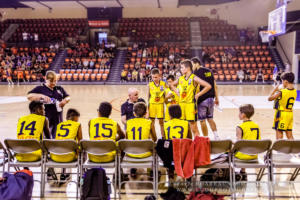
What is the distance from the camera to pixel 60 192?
3.59 meters

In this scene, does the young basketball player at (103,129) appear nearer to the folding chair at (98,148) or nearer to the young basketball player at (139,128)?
the folding chair at (98,148)

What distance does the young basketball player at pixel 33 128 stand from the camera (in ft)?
11.6

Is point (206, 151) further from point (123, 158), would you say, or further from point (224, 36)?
point (224, 36)

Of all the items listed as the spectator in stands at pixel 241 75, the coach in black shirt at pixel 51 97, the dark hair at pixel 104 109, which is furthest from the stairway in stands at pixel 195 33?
the dark hair at pixel 104 109

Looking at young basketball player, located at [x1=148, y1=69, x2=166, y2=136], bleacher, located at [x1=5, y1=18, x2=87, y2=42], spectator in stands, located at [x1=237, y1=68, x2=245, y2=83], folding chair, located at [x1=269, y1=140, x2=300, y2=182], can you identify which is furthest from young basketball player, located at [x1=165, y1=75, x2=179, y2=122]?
bleacher, located at [x1=5, y1=18, x2=87, y2=42]

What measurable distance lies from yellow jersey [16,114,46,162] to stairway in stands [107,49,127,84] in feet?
58.5

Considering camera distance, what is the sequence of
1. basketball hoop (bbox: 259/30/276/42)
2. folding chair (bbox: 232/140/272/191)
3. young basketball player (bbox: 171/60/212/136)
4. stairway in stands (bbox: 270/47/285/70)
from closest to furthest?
folding chair (bbox: 232/140/272/191) → young basketball player (bbox: 171/60/212/136) → basketball hoop (bbox: 259/30/276/42) → stairway in stands (bbox: 270/47/285/70)

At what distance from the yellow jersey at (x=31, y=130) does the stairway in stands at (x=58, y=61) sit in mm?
20297

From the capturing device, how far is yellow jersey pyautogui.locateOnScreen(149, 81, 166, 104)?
5.48 m

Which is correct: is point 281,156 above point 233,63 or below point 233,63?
below

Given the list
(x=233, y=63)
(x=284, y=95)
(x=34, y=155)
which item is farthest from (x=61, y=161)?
(x=233, y=63)

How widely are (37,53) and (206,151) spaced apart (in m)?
23.9

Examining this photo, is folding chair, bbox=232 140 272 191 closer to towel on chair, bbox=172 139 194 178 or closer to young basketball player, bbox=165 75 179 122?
towel on chair, bbox=172 139 194 178

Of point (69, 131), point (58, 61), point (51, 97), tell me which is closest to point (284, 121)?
point (69, 131)
